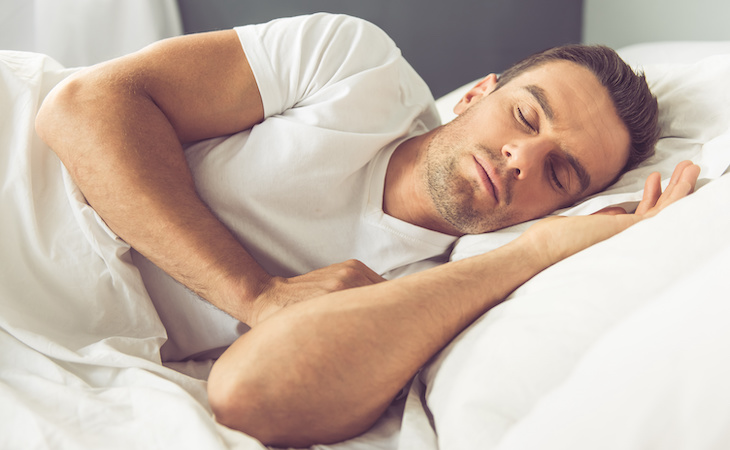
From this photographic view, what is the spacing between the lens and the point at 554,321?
604 millimetres

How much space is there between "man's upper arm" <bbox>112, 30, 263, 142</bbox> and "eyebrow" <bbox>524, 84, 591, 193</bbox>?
0.54 m

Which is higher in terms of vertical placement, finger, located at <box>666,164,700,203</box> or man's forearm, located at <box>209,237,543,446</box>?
finger, located at <box>666,164,700,203</box>

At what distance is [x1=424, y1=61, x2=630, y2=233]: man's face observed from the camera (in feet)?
3.31

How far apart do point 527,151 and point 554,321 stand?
46 cm

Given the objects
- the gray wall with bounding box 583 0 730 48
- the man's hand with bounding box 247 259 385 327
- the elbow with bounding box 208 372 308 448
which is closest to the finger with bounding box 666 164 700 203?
the man's hand with bounding box 247 259 385 327

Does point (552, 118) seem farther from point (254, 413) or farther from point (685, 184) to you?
point (254, 413)

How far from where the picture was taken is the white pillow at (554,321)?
22.0 inches

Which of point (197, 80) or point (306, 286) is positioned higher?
point (197, 80)

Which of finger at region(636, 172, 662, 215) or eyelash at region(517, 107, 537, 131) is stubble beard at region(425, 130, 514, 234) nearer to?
eyelash at region(517, 107, 537, 131)

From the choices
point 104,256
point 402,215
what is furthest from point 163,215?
point 402,215

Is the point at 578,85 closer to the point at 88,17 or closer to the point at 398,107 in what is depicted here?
the point at 398,107

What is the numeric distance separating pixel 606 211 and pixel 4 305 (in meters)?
1.00

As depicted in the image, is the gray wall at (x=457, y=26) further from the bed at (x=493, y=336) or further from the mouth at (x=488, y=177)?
the mouth at (x=488, y=177)

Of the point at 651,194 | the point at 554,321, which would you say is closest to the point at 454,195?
the point at 651,194
